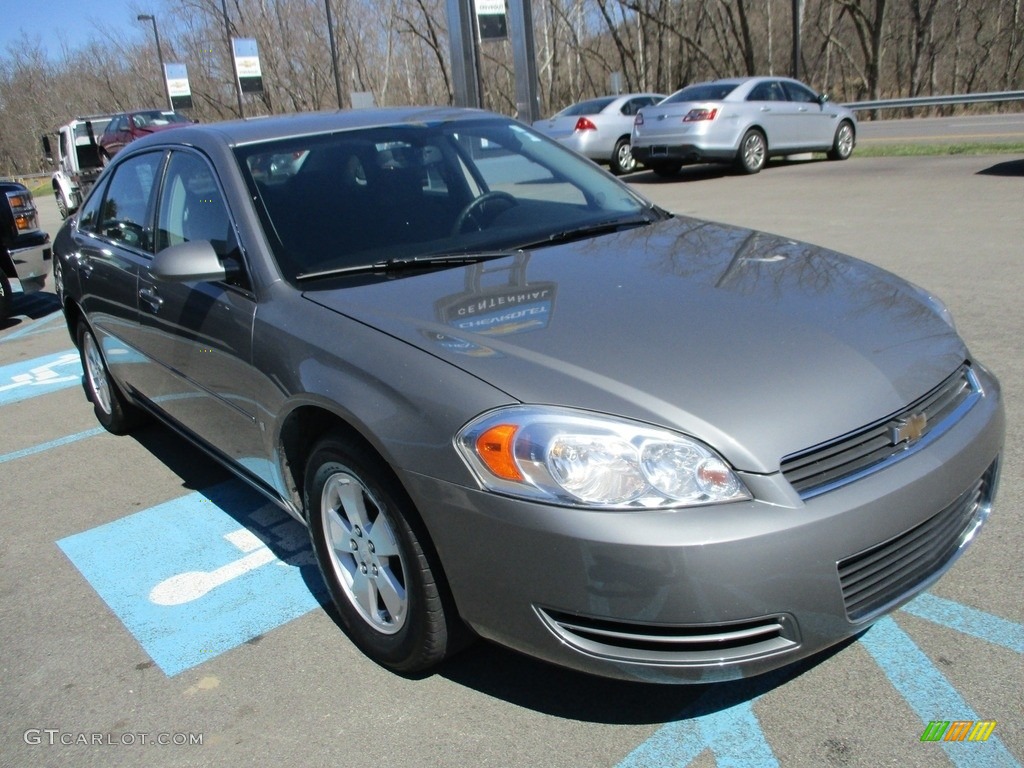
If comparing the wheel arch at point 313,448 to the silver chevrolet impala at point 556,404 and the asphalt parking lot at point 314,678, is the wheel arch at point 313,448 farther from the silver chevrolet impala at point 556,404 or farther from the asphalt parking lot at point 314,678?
the asphalt parking lot at point 314,678

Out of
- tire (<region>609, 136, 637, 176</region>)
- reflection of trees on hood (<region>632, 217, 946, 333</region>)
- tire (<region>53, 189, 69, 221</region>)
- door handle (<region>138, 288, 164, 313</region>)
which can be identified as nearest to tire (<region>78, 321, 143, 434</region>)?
door handle (<region>138, 288, 164, 313</region>)

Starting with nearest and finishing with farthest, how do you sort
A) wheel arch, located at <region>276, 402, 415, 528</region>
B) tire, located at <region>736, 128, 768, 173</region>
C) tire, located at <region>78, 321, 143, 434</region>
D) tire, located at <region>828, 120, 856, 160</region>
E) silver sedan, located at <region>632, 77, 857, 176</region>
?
1. wheel arch, located at <region>276, 402, 415, 528</region>
2. tire, located at <region>78, 321, 143, 434</region>
3. silver sedan, located at <region>632, 77, 857, 176</region>
4. tire, located at <region>736, 128, 768, 173</region>
5. tire, located at <region>828, 120, 856, 160</region>

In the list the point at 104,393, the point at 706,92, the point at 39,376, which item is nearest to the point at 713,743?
the point at 104,393

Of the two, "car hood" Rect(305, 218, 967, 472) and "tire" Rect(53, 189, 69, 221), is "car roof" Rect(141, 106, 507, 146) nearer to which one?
"car hood" Rect(305, 218, 967, 472)

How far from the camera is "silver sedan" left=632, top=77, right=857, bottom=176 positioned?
16.2 m

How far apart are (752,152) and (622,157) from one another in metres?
3.18

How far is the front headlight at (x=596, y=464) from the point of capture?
2213 millimetres

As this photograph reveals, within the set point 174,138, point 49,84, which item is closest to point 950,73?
point 174,138

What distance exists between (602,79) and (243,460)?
4870cm

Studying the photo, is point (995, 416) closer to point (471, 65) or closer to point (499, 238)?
point (499, 238)

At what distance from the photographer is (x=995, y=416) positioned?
277 cm

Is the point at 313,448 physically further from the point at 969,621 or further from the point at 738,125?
the point at 738,125

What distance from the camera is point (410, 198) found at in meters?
3.63

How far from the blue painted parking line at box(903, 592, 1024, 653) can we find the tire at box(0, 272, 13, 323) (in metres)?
8.74
